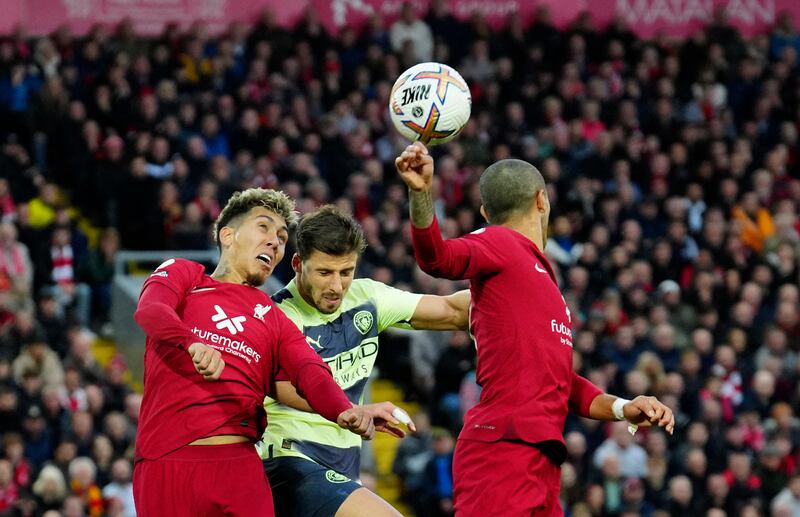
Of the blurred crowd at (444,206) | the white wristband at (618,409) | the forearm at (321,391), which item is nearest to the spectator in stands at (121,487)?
the blurred crowd at (444,206)

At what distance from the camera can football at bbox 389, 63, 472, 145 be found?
6.54 meters

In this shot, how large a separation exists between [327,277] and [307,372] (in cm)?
71

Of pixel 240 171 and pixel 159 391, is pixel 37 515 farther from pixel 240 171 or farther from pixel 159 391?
pixel 159 391

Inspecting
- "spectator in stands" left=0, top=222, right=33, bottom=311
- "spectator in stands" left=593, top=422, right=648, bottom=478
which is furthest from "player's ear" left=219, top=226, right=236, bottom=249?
"spectator in stands" left=593, top=422, right=648, bottom=478

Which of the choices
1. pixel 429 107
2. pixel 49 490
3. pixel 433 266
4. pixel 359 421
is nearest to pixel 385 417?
pixel 359 421

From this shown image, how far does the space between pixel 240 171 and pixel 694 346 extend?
5217mm

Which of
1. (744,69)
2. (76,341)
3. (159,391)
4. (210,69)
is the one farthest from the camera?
(744,69)

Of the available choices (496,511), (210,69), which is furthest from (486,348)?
(210,69)

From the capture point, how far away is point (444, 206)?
16.2 m

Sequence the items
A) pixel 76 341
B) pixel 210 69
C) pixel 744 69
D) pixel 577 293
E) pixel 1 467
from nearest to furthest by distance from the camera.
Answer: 1. pixel 1 467
2. pixel 76 341
3. pixel 577 293
4. pixel 210 69
5. pixel 744 69

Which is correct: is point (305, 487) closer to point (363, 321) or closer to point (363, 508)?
point (363, 508)

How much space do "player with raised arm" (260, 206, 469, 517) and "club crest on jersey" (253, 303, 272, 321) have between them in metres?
0.32

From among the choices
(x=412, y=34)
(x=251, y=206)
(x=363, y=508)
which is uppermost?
(x=251, y=206)

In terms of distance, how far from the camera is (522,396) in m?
6.23
